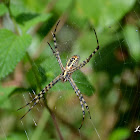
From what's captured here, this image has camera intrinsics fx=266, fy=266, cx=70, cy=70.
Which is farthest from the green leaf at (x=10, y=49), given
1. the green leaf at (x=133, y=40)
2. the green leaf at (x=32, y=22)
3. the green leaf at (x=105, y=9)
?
the green leaf at (x=133, y=40)

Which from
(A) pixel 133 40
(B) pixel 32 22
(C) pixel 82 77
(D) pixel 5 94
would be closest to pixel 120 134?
(C) pixel 82 77

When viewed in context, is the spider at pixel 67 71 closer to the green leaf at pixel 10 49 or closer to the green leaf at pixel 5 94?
the green leaf at pixel 5 94

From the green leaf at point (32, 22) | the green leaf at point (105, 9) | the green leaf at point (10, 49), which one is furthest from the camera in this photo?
the green leaf at point (105, 9)

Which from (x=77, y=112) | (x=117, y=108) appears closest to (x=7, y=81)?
(x=77, y=112)

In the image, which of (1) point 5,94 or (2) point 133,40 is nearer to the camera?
(1) point 5,94

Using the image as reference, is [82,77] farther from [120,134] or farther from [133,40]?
[133,40]

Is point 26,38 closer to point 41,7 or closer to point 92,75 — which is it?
point 92,75

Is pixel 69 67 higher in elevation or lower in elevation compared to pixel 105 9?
lower
